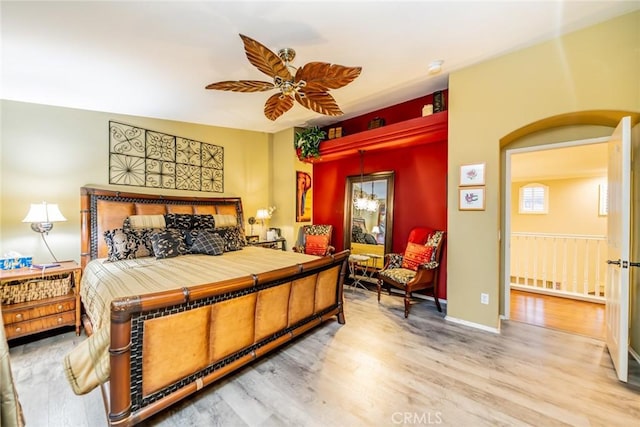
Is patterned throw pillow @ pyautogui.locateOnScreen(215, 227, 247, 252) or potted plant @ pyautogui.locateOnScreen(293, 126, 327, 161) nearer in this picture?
patterned throw pillow @ pyautogui.locateOnScreen(215, 227, 247, 252)

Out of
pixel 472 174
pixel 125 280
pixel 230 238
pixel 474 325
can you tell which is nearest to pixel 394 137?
pixel 472 174

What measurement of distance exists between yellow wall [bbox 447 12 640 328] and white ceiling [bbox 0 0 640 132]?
173 mm

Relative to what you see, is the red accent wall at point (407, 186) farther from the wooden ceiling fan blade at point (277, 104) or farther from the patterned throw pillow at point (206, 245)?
the patterned throw pillow at point (206, 245)

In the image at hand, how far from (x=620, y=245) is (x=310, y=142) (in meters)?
4.07

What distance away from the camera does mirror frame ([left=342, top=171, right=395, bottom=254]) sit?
175 inches

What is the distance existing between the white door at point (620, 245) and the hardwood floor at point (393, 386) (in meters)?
0.25

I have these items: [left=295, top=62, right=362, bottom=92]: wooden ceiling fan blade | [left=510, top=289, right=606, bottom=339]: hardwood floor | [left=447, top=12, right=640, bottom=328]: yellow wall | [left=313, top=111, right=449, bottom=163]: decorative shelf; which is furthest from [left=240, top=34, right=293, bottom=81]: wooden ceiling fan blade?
[left=510, top=289, right=606, bottom=339]: hardwood floor

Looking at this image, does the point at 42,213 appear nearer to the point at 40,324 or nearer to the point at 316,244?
the point at 40,324

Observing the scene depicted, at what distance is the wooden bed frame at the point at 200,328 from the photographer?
1.48 metres

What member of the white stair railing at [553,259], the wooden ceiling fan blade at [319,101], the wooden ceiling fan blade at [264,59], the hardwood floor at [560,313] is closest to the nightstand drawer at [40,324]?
the wooden ceiling fan blade at [264,59]

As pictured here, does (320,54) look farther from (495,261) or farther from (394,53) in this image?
(495,261)

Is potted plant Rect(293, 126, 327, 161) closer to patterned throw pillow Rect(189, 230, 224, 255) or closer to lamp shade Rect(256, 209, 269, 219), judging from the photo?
lamp shade Rect(256, 209, 269, 219)

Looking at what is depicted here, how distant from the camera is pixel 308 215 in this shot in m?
5.54

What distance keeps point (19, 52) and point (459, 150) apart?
4517 mm
